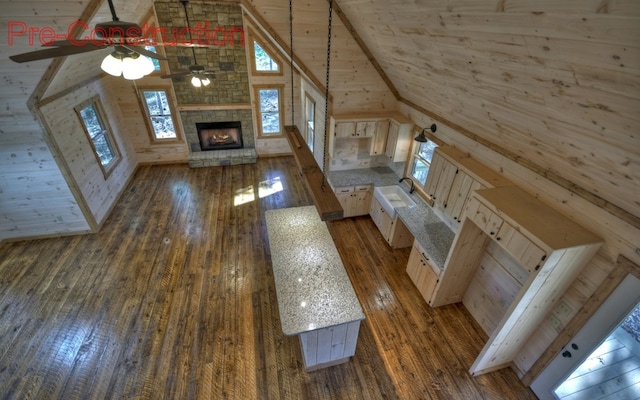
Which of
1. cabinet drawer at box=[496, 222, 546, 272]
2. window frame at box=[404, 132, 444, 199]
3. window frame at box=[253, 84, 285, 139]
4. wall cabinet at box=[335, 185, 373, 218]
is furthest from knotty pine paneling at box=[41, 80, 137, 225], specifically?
cabinet drawer at box=[496, 222, 546, 272]

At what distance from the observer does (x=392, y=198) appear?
511 cm

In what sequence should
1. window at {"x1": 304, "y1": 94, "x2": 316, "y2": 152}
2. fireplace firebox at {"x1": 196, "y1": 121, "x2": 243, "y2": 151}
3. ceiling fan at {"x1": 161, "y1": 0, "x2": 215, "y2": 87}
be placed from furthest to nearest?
fireplace firebox at {"x1": 196, "y1": 121, "x2": 243, "y2": 151}
window at {"x1": 304, "y1": 94, "x2": 316, "y2": 152}
ceiling fan at {"x1": 161, "y1": 0, "x2": 215, "y2": 87}

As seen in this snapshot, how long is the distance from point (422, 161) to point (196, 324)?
4334 mm

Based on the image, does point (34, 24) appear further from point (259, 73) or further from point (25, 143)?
point (259, 73)

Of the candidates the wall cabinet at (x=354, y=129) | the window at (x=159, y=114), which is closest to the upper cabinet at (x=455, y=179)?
the wall cabinet at (x=354, y=129)

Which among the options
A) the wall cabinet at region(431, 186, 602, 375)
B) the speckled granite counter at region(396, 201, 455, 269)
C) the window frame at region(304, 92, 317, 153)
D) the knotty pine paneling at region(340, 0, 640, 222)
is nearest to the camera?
the knotty pine paneling at region(340, 0, 640, 222)

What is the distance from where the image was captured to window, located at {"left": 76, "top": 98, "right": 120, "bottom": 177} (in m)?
5.46

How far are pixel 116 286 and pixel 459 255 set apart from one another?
16.4 ft

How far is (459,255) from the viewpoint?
344cm

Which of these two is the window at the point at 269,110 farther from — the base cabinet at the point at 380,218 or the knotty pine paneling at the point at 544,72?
the knotty pine paneling at the point at 544,72

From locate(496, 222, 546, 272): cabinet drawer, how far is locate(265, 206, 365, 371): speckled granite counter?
1.57 metres

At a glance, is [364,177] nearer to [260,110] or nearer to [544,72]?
[544,72]

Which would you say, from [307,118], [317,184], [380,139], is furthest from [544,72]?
[307,118]

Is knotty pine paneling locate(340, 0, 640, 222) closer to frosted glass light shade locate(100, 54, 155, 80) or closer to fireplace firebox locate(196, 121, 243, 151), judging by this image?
frosted glass light shade locate(100, 54, 155, 80)
